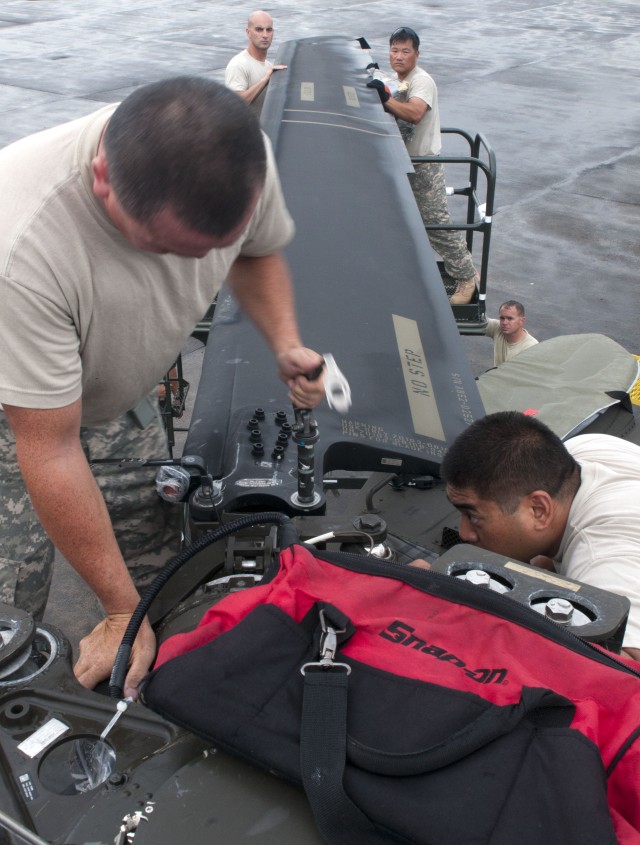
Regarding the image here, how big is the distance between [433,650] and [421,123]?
5.89 metres

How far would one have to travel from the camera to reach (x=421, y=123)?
6582 mm

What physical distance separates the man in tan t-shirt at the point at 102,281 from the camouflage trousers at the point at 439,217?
13.6ft

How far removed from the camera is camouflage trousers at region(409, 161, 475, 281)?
6195 mm

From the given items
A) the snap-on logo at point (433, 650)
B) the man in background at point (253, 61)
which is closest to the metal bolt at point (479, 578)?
the snap-on logo at point (433, 650)

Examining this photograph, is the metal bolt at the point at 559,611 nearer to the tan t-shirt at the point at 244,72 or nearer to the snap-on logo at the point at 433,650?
the snap-on logo at the point at 433,650

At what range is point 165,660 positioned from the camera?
1.33 metres

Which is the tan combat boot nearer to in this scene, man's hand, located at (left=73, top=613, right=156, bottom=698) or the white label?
man's hand, located at (left=73, top=613, right=156, bottom=698)

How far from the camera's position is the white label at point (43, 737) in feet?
4.42

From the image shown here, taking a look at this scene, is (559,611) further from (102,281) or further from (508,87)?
(508,87)

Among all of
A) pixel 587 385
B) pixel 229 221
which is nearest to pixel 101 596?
pixel 229 221

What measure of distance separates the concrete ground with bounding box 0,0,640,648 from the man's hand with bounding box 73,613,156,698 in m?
2.56

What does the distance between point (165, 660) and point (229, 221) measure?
29.8 inches

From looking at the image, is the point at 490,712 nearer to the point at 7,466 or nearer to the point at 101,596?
the point at 101,596

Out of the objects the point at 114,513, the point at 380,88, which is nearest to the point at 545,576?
the point at 114,513
